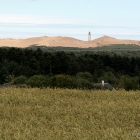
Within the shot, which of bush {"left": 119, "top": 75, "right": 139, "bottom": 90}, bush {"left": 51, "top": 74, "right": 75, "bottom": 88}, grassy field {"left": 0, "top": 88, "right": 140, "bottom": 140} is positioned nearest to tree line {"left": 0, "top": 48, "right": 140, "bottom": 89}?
bush {"left": 119, "top": 75, "right": 139, "bottom": 90}

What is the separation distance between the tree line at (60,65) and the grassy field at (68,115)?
57550 mm

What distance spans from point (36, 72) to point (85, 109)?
212 ft

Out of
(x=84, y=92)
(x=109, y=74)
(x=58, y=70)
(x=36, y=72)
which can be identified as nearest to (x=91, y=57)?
(x=109, y=74)

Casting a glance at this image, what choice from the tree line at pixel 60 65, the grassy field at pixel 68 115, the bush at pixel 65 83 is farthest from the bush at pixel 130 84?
the tree line at pixel 60 65

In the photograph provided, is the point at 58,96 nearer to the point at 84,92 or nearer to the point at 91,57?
the point at 84,92

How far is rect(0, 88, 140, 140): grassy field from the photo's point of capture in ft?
15.8

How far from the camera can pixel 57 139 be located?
4.56 metres

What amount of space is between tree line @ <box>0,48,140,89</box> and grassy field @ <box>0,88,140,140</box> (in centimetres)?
5755

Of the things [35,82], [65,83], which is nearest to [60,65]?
[35,82]

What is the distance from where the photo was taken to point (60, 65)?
76.6m

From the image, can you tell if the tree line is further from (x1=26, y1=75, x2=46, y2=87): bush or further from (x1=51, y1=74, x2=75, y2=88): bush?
(x1=51, y1=74, x2=75, y2=88): bush

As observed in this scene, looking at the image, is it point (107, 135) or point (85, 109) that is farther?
point (85, 109)

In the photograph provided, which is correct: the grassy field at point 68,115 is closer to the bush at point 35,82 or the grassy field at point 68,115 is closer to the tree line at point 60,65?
the bush at point 35,82

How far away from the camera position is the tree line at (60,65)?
71.1 m
